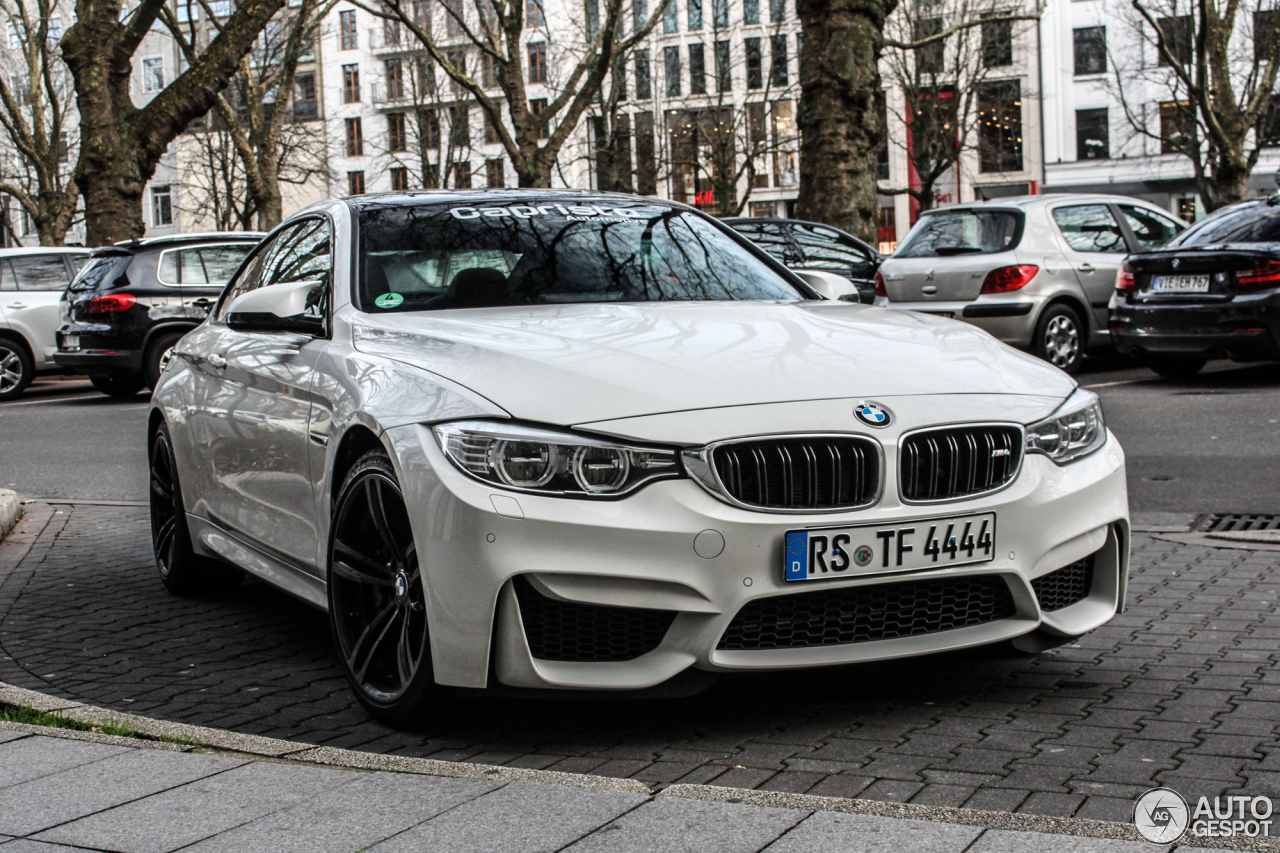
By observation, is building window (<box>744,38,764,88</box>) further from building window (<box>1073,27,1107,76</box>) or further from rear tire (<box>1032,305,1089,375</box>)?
rear tire (<box>1032,305,1089,375</box>)

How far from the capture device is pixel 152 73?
8156 cm

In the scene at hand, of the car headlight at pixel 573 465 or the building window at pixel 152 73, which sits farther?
the building window at pixel 152 73

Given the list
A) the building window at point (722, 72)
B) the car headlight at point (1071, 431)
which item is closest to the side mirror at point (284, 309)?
the car headlight at point (1071, 431)

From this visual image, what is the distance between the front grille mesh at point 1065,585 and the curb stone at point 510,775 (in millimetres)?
1202

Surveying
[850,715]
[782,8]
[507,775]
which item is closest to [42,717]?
[507,775]

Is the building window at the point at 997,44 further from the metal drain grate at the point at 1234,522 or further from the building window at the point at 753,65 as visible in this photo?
the metal drain grate at the point at 1234,522

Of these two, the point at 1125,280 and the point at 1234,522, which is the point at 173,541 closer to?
the point at 1234,522

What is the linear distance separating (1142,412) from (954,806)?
29.1 ft

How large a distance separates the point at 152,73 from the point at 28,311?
6715 centimetres

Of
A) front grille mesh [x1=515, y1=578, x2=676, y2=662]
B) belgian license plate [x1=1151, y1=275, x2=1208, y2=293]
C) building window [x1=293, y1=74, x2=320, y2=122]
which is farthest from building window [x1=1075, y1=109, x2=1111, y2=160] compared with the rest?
front grille mesh [x1=515, y1=578, x2=676, y2=662]

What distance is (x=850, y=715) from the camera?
13.4ft

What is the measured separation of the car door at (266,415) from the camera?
474 cm

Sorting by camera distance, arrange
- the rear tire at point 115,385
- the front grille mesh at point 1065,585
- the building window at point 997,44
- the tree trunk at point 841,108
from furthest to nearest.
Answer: the building window at point 997,44 < the tree trunk at point 841,108 < the rear tire at point 115,385 < the front grille mesh at point 1065,585

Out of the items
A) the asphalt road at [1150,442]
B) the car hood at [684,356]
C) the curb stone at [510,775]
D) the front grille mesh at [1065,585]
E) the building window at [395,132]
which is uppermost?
the building window at [395,132]
